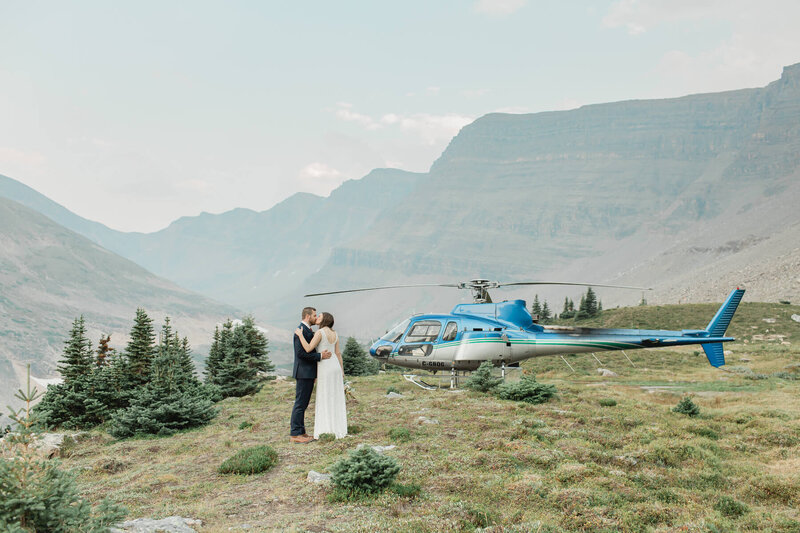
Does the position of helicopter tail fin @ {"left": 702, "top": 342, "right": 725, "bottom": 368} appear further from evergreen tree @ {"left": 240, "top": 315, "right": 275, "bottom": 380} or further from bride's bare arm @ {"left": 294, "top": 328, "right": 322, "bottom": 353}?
evergreen tree @ {"left": 240, "top": 315, "right": 275, "bottom": 380}

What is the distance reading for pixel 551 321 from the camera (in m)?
90.9

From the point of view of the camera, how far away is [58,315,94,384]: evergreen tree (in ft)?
68.9

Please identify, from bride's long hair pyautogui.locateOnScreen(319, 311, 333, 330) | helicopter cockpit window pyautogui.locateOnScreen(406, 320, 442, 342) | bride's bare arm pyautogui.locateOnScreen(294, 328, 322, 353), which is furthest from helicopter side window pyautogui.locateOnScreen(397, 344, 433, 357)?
bride's bare arm pyautogui.locateOnScreen(294, 328, 322, 353)

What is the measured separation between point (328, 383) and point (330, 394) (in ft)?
1.11

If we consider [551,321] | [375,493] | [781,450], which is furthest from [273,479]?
[551,321]

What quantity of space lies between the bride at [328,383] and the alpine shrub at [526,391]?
662 centimetres

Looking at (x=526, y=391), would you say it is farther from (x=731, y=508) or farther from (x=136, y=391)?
(x=136, y=391)

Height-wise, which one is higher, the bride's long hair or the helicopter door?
the bride's long hair

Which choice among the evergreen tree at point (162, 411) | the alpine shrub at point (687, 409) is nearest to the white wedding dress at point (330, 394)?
the evergreen tree at point (162, 411)

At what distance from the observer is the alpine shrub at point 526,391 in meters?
17.1

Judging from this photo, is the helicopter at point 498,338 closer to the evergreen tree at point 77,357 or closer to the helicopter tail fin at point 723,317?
the helicopter tail fin at point 723,317

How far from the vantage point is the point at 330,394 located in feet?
41.1

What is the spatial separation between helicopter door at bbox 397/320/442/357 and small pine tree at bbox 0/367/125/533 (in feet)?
47.1

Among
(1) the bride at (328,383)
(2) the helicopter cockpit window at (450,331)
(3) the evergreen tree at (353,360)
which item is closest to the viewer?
(1) the bride at (328,383)
